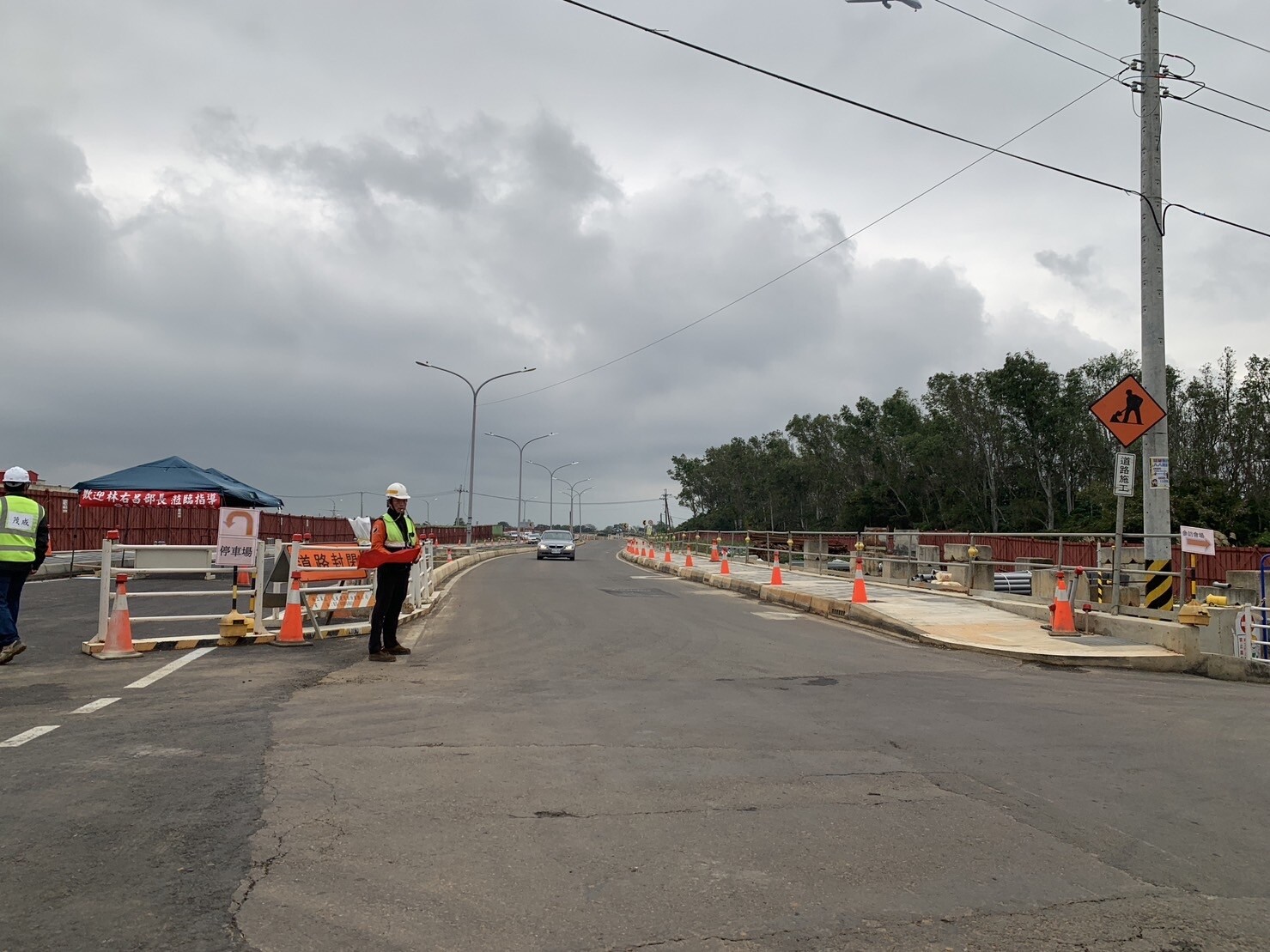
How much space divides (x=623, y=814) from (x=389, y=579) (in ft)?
20.5

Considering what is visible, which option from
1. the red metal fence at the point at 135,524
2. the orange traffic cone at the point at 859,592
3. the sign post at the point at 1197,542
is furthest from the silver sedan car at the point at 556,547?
the sign post at the point at 1197,542

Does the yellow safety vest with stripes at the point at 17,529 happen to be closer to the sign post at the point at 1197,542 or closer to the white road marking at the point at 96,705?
the white road marking at the point at 96,705

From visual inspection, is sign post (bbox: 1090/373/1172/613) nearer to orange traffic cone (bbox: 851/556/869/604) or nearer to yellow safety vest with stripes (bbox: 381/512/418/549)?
orange traffic cone (bbox: 851/556/869/604)

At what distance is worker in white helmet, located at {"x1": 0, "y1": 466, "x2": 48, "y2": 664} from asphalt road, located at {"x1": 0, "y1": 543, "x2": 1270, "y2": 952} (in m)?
0.39

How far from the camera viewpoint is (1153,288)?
13891 mm

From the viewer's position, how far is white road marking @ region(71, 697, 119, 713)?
7137mm

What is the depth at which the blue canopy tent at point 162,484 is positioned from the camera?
2408cm

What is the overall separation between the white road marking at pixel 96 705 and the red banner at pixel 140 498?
59.7ft

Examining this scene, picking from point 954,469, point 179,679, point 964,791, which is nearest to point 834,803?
point 964,791

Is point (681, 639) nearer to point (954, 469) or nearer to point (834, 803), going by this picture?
point (834, 803)

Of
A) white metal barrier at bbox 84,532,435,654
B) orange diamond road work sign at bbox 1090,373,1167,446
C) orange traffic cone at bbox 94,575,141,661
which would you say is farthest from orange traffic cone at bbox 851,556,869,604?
orange traffic cone at bbox 94,575,141,661

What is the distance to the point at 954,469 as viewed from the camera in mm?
67875

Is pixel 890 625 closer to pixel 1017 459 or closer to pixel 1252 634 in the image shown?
pixel 1252 634

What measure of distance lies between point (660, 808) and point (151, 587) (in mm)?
19585
